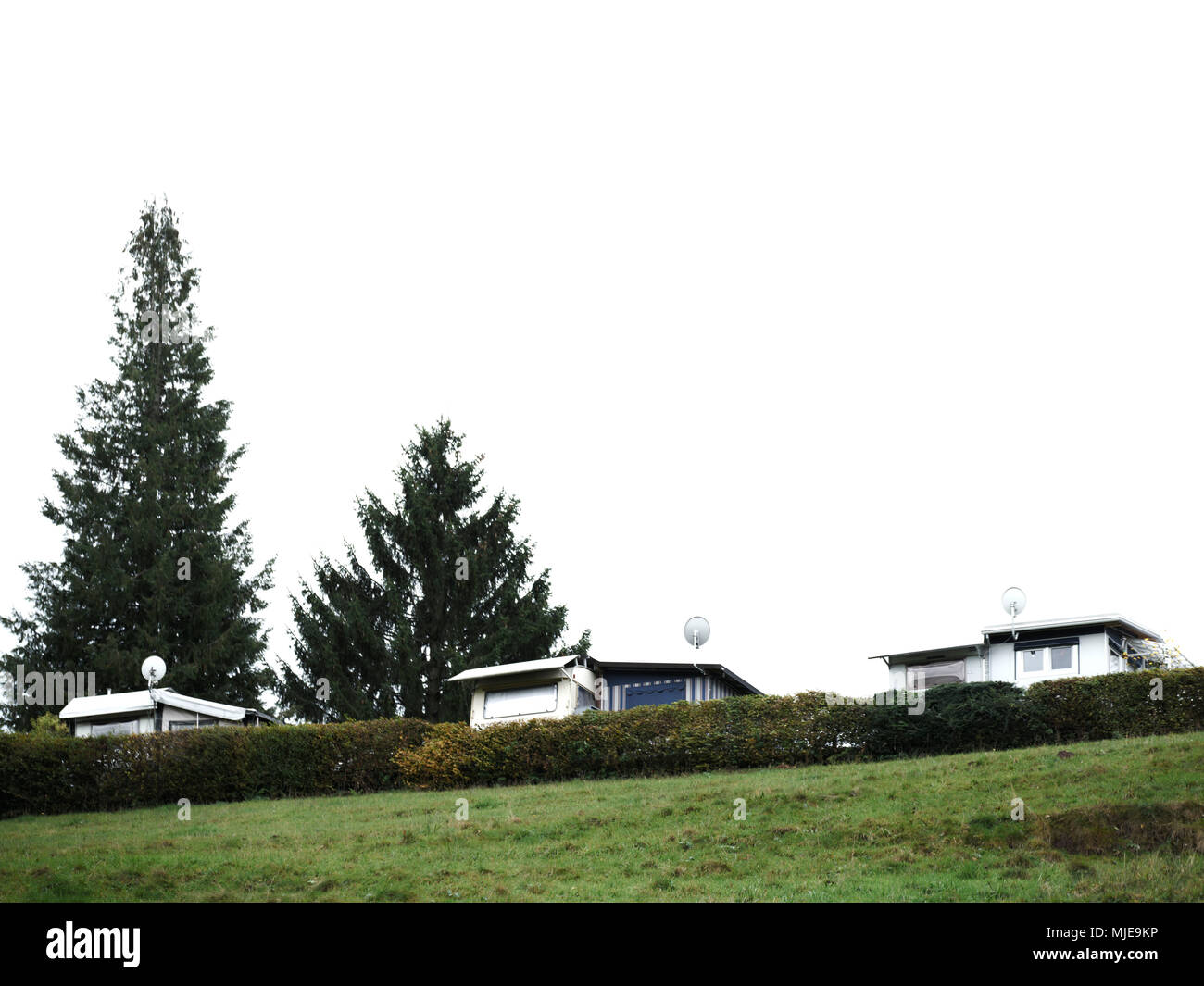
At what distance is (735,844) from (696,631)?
43.1 ft

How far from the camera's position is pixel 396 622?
128 feet

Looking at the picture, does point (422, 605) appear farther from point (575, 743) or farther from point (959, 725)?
point (959, 725)

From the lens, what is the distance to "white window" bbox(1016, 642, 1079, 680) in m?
30.7

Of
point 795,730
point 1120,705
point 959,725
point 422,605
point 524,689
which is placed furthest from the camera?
point 422,605

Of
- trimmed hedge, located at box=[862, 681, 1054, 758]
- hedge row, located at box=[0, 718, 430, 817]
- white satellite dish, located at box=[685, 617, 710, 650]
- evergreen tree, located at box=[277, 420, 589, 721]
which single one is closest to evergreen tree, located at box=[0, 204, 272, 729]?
evergreen tree, located at box=[277, 420, 589, 721]

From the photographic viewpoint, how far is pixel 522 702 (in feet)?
102

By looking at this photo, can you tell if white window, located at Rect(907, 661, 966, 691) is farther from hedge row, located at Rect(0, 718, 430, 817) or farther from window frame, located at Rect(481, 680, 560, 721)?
hedge row, located at Rect(0, 718, 430, 817)

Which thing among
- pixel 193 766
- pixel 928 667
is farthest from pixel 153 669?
pixel 928 667

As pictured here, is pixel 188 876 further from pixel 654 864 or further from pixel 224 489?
pixel 224 489

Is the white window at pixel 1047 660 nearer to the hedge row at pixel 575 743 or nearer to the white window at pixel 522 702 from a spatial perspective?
the hedge row at pixel 575 743

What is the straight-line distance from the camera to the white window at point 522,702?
101 feet

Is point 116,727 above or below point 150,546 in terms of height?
below

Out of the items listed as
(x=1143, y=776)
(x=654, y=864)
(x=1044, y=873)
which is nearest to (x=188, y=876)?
(x=654, y=864)

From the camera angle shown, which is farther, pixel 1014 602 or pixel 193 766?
pixel 1014 602
